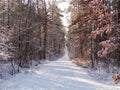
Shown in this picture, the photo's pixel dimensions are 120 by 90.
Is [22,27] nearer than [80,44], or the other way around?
[22,27]

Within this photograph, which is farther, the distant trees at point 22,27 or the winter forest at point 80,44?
the distant trees at point 22,27

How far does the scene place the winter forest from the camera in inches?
439

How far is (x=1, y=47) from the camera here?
17750 millimetres

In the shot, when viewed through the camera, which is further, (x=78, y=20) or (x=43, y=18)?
(x=43, y=18)

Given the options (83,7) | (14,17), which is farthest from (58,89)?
(14,17)

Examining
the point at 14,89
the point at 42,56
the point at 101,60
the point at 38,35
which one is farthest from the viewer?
the point at 42,56

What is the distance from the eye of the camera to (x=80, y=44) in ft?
122

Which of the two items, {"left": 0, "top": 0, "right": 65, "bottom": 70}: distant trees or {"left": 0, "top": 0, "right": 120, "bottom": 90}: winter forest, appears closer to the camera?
{"left": 0, "top": 0, "right": 120, "bottom": 90}: winter forest

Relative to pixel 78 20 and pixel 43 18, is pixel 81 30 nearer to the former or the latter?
pixel 78 20

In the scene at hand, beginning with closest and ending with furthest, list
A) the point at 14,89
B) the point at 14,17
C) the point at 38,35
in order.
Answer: the point at 14,89
the point at 14,17
the point at 38,35

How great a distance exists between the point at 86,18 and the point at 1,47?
1320 centimetres

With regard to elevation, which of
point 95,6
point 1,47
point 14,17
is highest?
point 14,17

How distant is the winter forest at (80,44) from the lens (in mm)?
11141

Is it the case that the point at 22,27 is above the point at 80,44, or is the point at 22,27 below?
above
